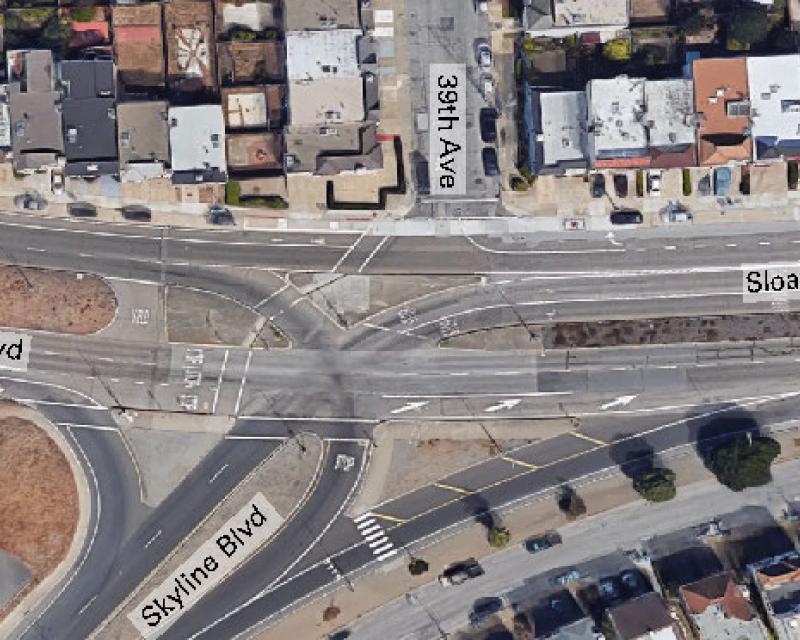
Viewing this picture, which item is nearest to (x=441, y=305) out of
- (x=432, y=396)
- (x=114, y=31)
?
(x=432, y=396)

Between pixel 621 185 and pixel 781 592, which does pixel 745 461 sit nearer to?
pixel 781 592

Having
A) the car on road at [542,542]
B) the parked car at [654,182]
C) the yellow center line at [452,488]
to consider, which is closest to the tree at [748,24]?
the parked car at [654,182]

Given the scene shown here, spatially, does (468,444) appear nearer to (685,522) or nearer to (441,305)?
(441,305)

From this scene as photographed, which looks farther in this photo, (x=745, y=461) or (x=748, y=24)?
(x=748, y=24)

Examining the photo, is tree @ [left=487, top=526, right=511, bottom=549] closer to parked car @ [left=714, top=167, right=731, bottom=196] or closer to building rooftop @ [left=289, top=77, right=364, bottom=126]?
parked car @ [left=714, top=167, right=731, bottom=196]

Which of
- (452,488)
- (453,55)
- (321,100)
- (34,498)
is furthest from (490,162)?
(34,498)
